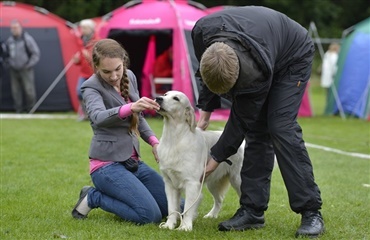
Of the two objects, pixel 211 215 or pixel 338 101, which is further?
pixel 338 101

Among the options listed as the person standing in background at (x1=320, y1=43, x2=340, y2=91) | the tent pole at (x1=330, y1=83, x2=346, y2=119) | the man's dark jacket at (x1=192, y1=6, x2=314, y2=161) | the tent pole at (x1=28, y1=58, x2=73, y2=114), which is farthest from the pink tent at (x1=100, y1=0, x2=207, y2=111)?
the man's dark jacket at (x1=192, y1=6, x2=314, y2=161)

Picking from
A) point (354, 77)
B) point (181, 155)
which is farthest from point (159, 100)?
point (354, 77)

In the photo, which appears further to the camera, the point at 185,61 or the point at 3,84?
the point at 3,84

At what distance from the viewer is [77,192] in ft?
21.2

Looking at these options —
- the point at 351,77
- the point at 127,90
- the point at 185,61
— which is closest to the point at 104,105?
the point at 127,90

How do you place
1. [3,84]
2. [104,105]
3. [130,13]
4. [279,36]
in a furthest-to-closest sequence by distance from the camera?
1. [3,84]
2. [130,13]
3. [104,105]
4. [279,36]

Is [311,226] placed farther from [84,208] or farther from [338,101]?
[338,101]

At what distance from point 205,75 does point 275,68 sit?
0.66 metres

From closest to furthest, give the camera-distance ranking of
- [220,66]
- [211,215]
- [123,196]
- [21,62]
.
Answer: [220,66], [123,196], [211,215], [21,62]

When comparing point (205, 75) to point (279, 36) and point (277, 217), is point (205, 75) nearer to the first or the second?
point (279, 36)

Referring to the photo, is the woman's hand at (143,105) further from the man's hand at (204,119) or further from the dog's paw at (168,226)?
the dog's paw at (168,226)

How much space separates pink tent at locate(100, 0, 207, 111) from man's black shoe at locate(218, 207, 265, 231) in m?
8.98

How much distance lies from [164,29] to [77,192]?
345 inches

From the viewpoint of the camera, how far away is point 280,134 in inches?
186
